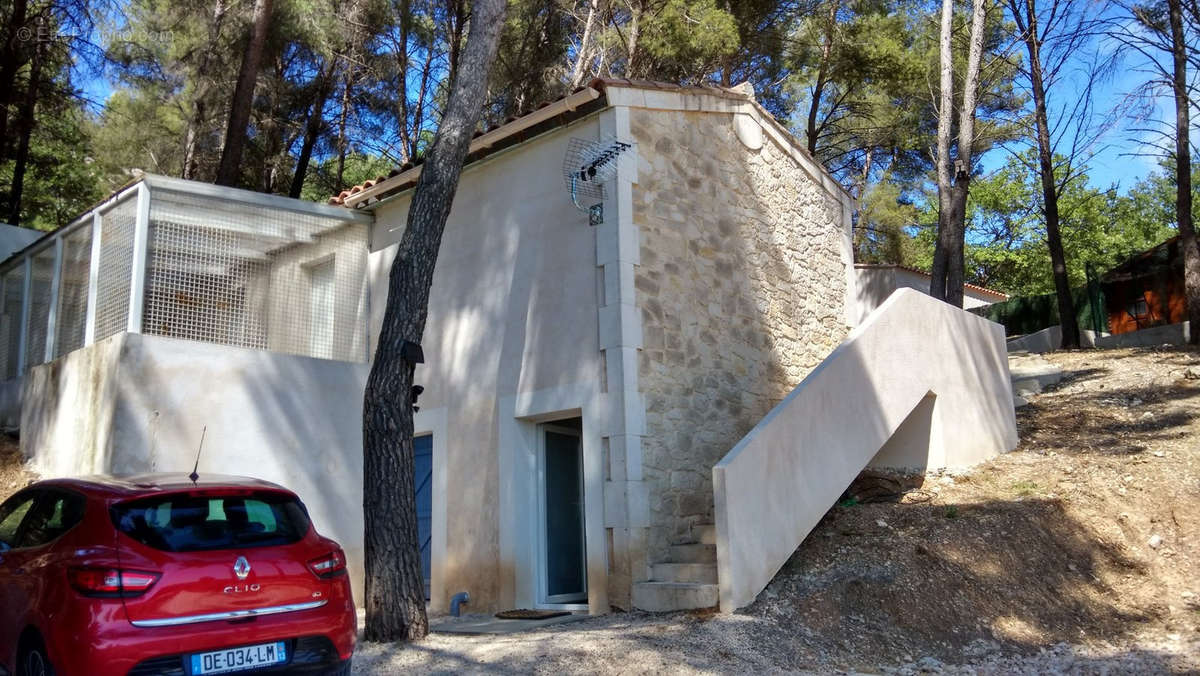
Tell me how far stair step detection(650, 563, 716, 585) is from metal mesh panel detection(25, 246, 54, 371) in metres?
7.32

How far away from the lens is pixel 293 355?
9.91 m

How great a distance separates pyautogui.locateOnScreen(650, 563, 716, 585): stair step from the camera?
758cm

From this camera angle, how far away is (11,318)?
11.5 meters

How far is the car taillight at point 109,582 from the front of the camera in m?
4.35

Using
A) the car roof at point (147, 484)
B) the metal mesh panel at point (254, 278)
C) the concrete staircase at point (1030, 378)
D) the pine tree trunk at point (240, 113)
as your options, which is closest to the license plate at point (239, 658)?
the car roof at point (147, 484)

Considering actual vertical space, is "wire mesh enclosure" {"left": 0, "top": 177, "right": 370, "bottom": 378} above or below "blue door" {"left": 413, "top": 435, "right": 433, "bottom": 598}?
above

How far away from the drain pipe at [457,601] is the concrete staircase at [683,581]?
2.13m

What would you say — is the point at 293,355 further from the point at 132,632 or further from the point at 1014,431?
the point at 1014,431

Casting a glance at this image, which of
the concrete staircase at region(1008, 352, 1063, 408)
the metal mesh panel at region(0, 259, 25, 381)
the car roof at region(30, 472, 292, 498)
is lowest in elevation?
the car roof at region(30, 472, 292, 498)

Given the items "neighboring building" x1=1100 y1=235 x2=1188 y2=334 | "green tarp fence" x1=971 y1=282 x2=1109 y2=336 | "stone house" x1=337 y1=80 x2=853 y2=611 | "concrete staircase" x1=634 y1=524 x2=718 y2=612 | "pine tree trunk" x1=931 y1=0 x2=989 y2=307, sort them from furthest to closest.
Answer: "green tarp fence" x1=971 y1=282 x2=1109 y2=336, "neighboring building" x1=1100 y1=235 x2=1188 y2=334, "pine tree trunk" x1=931 y1=0 x2=989 y2=307, "stone house" x1=337 y1=80 x2=853 y2=611, "concrete staircase" x1=634 y1=524 x2=718 y2=612

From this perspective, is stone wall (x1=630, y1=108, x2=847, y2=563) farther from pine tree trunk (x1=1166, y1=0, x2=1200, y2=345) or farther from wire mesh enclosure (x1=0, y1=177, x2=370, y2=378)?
pine tree trunk (x1=1166, y1=0, x2=1200, y2=345)

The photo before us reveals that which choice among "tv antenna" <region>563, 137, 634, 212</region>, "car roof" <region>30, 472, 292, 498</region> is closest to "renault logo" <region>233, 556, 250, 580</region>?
"car roof" <region>30, 472, 292, 498</region>

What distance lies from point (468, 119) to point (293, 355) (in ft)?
12.2

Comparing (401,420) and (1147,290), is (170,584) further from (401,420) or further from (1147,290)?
(1147,290)
